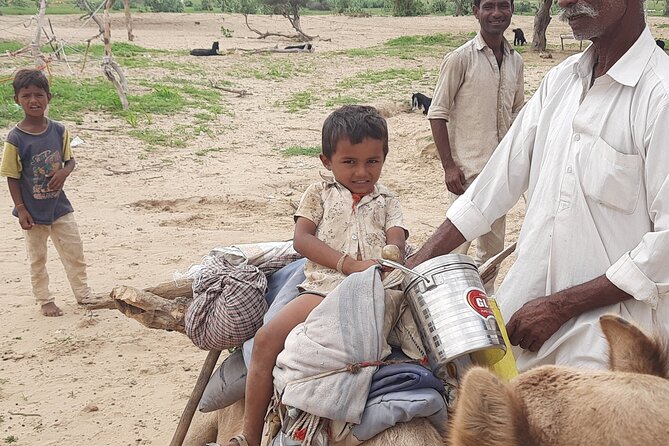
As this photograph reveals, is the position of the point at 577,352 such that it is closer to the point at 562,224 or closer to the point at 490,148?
the point at 562,224

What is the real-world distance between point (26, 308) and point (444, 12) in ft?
160

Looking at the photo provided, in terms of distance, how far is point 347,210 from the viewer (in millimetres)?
3014

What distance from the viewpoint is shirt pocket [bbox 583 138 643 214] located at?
7.75 feet

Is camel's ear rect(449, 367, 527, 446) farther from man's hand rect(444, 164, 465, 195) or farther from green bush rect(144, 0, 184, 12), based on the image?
green bush rect(144, 0, 184, 12)

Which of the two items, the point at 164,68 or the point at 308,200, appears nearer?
the point at 308,200

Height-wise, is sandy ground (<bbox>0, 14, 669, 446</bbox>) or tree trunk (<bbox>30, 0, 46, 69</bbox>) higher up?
Result: tree trunk (<bbox>30, 0, 46, 69</bbox>)

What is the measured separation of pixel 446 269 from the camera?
2.12 m

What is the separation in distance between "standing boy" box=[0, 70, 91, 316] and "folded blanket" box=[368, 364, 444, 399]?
512 centimetres

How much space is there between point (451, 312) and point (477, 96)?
416 centimetres

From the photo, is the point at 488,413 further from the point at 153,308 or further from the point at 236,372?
the point at 153,308

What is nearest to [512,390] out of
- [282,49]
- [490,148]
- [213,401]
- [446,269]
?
[446,269]

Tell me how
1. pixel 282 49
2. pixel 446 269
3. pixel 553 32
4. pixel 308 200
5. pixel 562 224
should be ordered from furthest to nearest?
pixel 553 32 → pixel 282 49 → pixel 308 200 → pixel 562 224 → pixel 446 269

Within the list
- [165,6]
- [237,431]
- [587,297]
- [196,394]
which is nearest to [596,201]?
[587,297]

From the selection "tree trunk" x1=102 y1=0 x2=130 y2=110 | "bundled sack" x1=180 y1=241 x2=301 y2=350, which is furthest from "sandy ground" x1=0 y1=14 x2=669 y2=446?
"bundled sack" x1=180 y1=241 x2=301 y2=350
